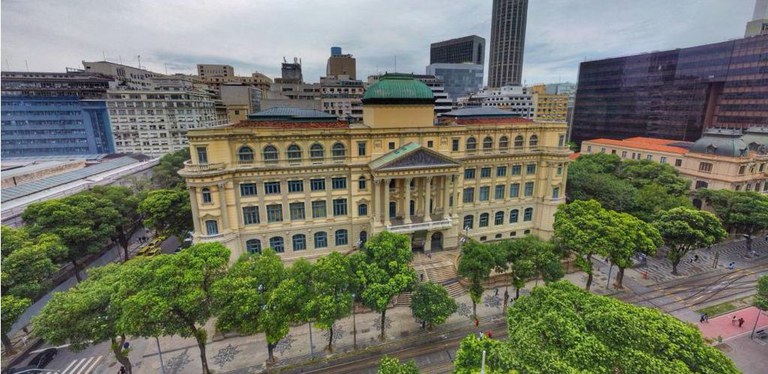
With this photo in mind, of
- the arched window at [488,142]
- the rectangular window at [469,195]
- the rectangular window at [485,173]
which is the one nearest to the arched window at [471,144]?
the arched window at [488,142]

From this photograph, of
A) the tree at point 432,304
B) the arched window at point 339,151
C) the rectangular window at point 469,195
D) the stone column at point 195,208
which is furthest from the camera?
the rectangular window at point 469,195

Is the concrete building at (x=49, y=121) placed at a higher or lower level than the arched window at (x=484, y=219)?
higher

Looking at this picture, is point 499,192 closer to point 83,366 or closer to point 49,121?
point 83,366

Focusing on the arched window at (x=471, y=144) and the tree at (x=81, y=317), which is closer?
the tree at (x=81, y=317)

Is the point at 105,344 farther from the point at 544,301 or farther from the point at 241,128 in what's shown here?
the point at 544,301

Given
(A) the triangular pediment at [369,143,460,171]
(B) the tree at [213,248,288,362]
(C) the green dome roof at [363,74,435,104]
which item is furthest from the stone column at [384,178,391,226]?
(B) the tree at [213,248,288,362]

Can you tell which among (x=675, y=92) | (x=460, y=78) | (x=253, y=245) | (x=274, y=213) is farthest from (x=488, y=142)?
(x=460, y=78)

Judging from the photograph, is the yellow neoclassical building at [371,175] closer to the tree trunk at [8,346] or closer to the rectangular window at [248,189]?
the rectangular window at [248,189]
